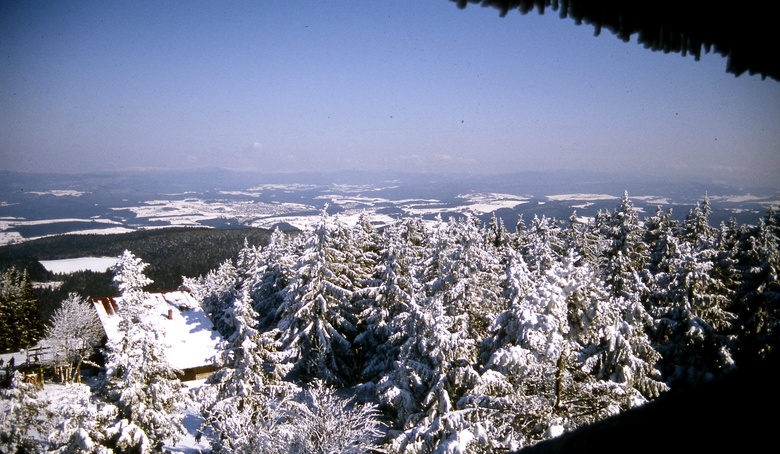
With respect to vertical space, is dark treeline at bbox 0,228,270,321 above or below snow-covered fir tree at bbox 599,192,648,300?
below

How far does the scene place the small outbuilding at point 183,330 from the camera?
33.1 m

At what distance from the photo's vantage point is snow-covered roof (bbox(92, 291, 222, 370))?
109ft

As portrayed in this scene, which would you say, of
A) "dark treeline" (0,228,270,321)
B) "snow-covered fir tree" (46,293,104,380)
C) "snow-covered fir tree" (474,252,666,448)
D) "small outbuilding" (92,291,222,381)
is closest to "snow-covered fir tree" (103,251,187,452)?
"snow-covered fir tree" (474,252,666,448)

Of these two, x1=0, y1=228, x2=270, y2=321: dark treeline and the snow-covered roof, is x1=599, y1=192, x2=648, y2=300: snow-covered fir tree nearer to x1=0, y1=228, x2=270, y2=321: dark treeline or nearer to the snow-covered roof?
the snow-covered roof

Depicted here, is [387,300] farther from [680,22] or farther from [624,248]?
[680,22]

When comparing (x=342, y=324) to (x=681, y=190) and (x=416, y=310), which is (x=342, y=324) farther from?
(x=681, y=190)

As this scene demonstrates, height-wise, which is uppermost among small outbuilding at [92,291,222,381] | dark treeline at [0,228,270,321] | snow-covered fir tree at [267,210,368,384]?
snow-covered fir tree at [267,210,368,384]

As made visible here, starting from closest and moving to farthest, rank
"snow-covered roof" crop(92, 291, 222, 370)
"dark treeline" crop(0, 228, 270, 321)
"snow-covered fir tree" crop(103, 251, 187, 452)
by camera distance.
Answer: "snow-covered fir tree" crop(103, 251, 187, 452), "snow-covered roof" crop(92, 291, 222, 370), "dark treeline" crop(0, 228, 270, 321)

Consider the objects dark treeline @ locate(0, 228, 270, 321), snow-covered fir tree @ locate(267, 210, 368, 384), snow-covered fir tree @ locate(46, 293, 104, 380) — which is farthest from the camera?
dark treeline @ locate(0, 228, 270, 321)

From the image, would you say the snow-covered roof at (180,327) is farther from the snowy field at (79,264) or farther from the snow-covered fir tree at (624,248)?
the snowy field at (79,264)

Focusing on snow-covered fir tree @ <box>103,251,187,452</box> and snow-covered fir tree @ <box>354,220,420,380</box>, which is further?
snow-covered fir tree @ <box>354,220,420,380</box>

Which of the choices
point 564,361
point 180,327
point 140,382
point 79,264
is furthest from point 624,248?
point 79,264

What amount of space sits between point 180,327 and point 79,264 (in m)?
96.2

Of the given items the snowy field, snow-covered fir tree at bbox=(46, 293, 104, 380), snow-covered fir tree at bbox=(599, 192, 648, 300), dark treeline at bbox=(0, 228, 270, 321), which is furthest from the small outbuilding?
the snowy field
